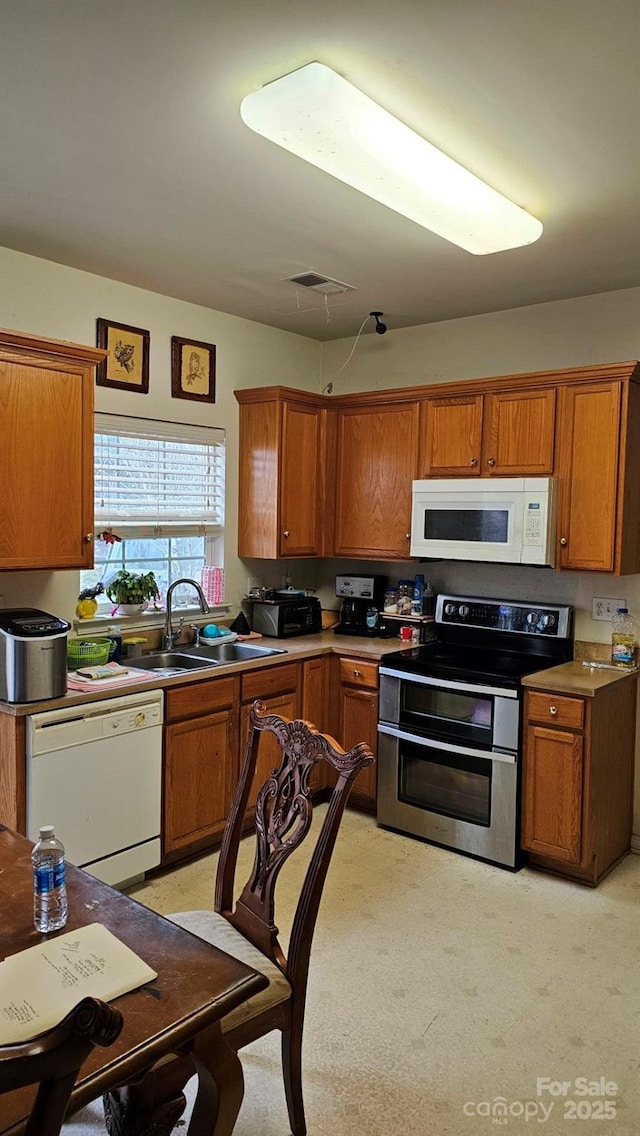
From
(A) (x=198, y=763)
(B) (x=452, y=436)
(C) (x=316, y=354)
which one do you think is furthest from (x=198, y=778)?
(C) (x=316, y=354)

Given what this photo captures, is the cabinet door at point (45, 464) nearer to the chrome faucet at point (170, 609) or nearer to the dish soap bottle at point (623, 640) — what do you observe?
the chrome faucet at point (170, 609)

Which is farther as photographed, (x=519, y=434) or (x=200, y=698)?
(x=519, y=434)

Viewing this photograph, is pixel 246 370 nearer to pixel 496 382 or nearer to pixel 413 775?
pixel 496 382

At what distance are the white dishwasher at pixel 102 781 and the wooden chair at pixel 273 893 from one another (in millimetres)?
972

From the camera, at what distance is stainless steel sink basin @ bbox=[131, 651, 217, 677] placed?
3.69 metres

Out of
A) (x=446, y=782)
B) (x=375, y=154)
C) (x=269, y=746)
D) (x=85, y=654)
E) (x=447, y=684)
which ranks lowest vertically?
(x=446, y=782)

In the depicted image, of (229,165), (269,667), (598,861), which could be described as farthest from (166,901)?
(229,165)

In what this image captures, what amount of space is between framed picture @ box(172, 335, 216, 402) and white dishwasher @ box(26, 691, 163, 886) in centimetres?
167

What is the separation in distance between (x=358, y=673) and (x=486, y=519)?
1.03 metres

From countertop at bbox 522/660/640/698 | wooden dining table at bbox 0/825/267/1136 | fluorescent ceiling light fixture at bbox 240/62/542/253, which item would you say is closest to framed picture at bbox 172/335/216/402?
fluorescent ceiling light fixture at bbox 240/62/542/253

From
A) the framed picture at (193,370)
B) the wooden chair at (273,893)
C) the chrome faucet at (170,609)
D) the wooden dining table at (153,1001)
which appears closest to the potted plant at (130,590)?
the chrome faucet at (170,609)

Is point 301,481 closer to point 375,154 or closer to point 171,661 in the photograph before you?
point 171,661

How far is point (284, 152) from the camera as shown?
2314 mm

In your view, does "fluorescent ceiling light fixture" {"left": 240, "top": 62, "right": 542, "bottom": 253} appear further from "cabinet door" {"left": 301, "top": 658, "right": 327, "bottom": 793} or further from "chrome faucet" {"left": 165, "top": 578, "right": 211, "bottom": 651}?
"cabinet door" {"left": 301, "top": 658, "right": 327, "bottom": 793}
